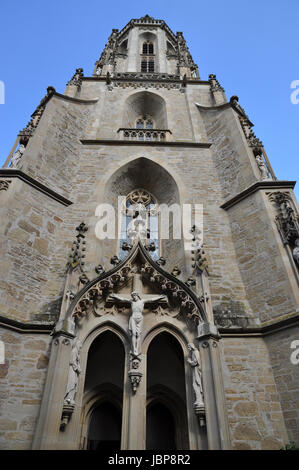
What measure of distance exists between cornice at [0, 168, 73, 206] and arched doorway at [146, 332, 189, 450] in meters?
4.72

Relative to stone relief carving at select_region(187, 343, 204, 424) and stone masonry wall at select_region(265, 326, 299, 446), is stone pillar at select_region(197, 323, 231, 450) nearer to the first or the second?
stone relief carving at select_region(187, 343, 204, 424)

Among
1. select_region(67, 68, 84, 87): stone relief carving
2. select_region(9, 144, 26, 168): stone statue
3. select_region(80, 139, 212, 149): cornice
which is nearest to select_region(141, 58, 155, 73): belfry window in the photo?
select_region(67, 68, 84, 87): stone relief carving

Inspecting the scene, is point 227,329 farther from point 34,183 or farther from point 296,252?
point 34,183

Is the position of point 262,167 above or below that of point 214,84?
below

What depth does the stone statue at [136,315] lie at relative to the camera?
5895mm

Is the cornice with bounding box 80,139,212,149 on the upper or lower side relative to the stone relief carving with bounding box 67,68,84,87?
lower

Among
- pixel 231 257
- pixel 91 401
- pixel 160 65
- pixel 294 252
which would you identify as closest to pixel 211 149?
pixel 231 257

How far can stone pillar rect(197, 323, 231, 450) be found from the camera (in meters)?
4.87

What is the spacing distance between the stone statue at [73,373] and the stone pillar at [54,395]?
0.07 metres

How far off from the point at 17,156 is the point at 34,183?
1305 mm

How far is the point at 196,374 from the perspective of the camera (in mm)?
5508

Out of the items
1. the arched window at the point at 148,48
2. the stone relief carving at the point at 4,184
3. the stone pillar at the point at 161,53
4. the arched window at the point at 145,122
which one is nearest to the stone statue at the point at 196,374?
the stone relief carving at the point at 4,184

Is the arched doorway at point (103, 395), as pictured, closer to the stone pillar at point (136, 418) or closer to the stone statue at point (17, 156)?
the stone pillar at point (136, 418)

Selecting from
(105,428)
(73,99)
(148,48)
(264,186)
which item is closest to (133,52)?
(148,48)
